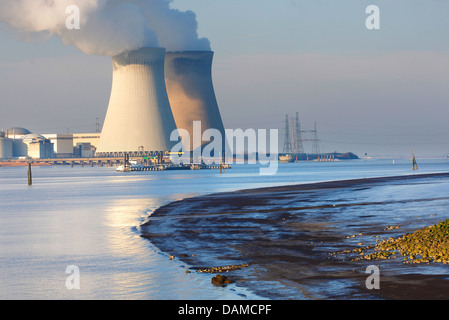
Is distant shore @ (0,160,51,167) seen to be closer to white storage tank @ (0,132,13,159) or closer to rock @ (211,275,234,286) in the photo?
white storage tank @ (0,132,13,159)

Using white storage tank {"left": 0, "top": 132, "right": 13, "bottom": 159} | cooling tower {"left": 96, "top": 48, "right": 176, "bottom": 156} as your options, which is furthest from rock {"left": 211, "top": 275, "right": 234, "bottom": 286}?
white storage tank {"left": 0, "top": 132, "right": 13, "bottom": 159}

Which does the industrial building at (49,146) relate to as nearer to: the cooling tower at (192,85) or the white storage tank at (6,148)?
the white storage tank at (6,148)

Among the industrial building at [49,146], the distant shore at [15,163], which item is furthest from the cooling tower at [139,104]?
the distant shore at [15,163]

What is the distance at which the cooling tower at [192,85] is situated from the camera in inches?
3760

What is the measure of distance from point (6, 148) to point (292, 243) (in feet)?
A: 538

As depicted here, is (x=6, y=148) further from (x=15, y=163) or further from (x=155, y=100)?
(x=155, y=100)

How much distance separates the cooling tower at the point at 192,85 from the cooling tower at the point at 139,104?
12.3m

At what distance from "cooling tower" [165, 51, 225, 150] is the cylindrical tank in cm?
8059

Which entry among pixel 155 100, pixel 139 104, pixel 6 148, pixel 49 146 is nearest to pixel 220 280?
pixel 139 104

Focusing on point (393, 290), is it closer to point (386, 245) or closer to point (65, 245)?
point (386, 245)

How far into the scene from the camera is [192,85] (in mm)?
95375

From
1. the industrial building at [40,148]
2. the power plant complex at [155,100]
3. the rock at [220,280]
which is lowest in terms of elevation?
the rock at [220,280]

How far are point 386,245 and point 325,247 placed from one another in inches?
46.1
